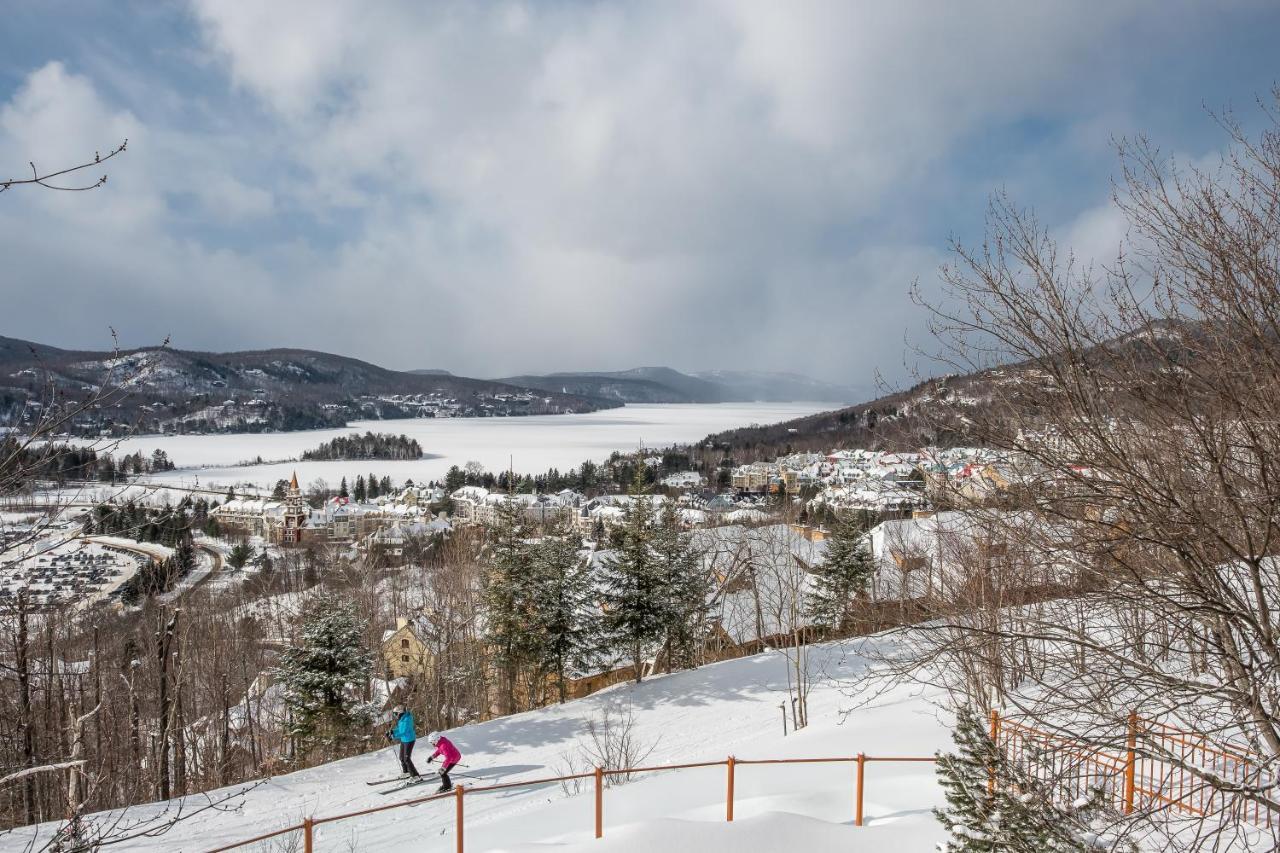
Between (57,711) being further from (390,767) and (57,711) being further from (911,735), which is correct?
(911,735)

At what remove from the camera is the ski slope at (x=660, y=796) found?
7.57 meters

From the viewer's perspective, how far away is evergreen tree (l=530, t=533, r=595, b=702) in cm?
2198

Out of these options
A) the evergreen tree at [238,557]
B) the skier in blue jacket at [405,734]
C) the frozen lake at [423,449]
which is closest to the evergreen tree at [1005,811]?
the skier in blue jacket at [405,734]

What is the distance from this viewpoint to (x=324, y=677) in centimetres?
1842

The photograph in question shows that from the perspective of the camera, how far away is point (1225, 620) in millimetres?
4793

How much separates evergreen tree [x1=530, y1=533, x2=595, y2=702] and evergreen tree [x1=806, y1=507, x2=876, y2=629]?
30.6ft

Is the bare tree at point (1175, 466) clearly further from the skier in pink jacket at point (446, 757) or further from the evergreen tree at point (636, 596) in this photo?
the evergreen tree at point (636, 596)

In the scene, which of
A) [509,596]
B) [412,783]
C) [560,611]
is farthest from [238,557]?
[412,783]

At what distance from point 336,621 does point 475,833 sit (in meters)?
11.5

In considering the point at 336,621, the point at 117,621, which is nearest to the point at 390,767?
the point at 336,621

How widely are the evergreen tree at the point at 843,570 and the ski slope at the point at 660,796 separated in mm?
7672

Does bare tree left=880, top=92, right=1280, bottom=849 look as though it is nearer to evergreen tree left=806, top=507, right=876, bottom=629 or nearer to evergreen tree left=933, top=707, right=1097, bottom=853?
evergreen tree left=933, top=707, right=1097, bottom=853

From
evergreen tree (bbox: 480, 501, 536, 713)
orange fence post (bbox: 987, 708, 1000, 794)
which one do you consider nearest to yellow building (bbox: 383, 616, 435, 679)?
evergreen tree (bbox: 480, 501, 536, 713)

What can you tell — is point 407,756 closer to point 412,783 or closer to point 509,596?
point 412,783
